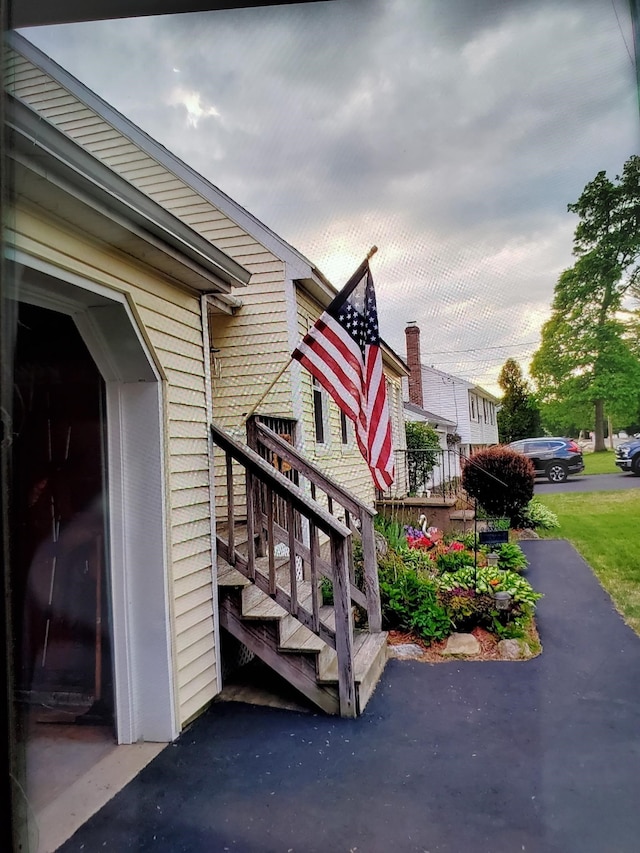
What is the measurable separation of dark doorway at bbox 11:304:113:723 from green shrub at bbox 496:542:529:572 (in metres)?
1.69

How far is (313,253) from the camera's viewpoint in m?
1.46

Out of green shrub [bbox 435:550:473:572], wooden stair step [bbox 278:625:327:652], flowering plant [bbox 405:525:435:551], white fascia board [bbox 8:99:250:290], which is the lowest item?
wooden stair step [bbox 278:625:327:652]

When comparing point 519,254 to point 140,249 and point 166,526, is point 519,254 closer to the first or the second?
point 140,249

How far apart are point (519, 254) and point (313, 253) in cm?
59

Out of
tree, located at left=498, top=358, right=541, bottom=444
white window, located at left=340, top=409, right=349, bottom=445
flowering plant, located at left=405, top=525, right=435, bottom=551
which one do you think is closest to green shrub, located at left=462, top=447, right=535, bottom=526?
tree, located at left=498, top=358, right=541, bottom=444

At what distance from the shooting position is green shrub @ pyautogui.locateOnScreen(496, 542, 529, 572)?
219 centimetres

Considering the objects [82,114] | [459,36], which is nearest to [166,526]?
[82,114]

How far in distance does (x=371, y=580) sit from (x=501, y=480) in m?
1.10

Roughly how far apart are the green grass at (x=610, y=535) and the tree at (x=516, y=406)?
230 millimetres

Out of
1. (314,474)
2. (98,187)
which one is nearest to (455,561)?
(314,474)

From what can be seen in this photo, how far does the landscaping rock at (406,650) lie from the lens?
104 inches

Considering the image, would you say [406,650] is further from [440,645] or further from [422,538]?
[422,538]

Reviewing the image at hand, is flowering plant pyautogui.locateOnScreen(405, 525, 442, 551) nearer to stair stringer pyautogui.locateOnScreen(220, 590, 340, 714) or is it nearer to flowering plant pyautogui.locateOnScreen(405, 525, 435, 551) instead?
flowering plant pyautogui.locateOnScreen(405, 525, 435, 551)

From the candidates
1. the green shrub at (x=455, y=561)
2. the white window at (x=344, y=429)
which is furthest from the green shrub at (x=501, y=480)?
the white window at (x=344, y=429)
